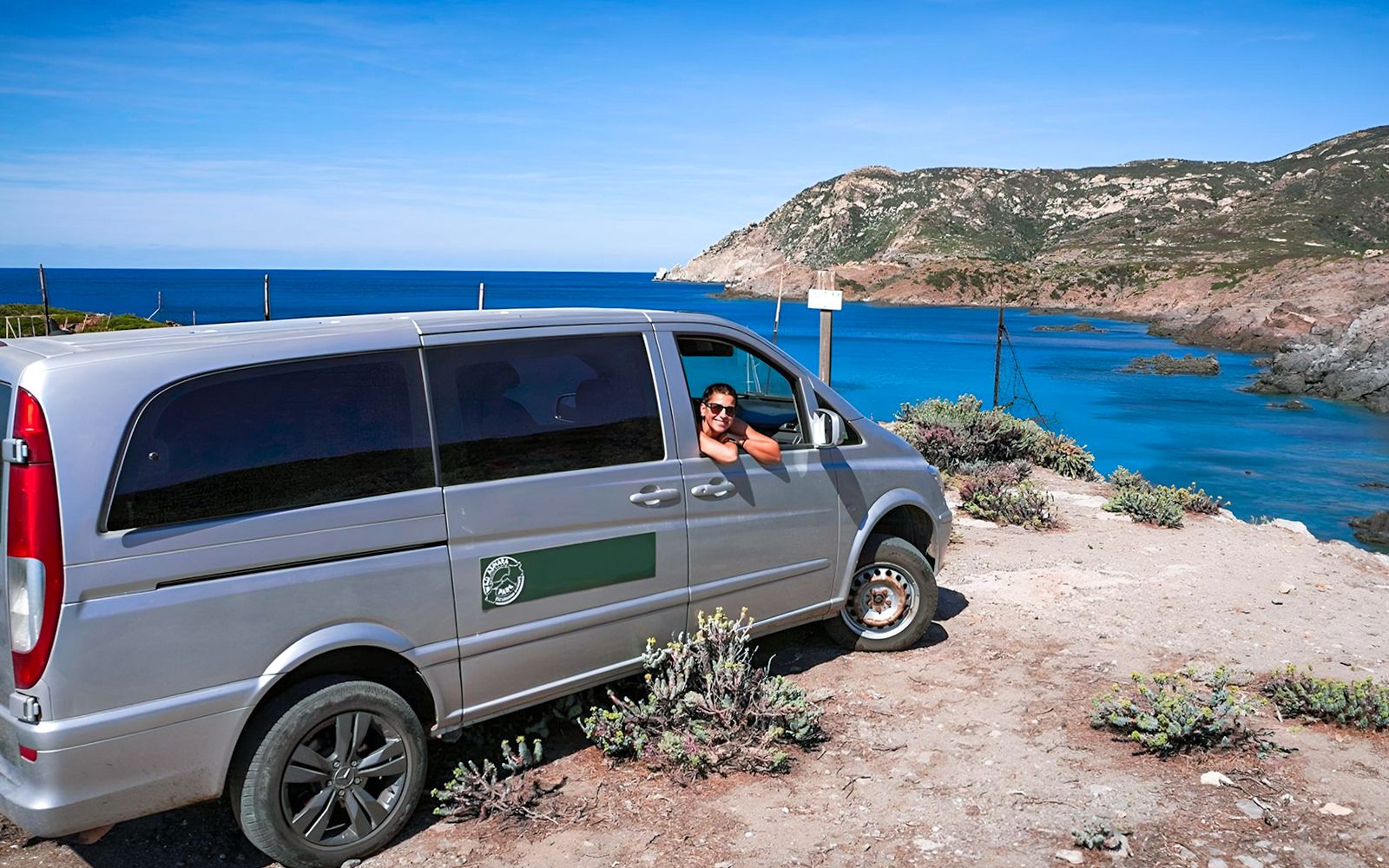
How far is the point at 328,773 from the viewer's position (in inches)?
153

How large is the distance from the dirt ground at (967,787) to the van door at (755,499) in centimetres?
75

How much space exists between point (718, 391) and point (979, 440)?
31.0 ft

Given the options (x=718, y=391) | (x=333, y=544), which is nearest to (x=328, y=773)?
(x=333, y=544)

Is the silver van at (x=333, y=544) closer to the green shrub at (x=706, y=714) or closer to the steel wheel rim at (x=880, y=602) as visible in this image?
the green shrub at (x=706, y=714)

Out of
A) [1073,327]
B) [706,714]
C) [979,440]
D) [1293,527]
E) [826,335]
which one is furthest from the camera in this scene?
[1073,327]

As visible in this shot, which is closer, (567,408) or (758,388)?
(567,408)

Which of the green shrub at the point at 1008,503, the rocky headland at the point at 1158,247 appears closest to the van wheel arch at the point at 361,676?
the green shrub at the point at 1008,503

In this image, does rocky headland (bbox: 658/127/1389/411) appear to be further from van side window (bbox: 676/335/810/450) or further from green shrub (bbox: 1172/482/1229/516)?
van side window (bbox: 676/335/810/450)

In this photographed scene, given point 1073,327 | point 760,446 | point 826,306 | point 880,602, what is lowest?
point 1073,327

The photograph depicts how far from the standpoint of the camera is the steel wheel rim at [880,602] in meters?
6.23

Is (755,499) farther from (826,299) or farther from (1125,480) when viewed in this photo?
(1125,480)

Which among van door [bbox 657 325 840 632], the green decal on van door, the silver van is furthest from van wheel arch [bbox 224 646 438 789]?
van door [bbox 657 325 840 632]

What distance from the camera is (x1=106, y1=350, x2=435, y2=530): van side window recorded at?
136 inches

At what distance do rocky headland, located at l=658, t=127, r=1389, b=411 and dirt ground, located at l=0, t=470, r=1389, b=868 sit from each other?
45.7 m
